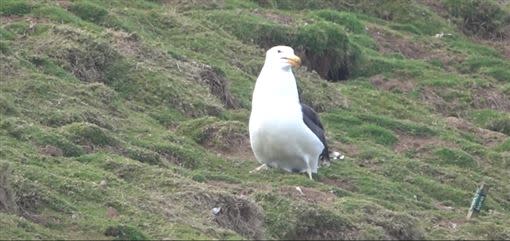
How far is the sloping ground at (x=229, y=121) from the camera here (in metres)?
13.0

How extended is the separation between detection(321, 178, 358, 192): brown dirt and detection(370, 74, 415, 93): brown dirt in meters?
8.42

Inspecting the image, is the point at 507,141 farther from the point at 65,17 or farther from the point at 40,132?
the point at 40,132

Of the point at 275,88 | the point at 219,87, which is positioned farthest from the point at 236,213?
the point at 219,87

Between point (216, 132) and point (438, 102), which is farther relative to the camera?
point (438, 102)

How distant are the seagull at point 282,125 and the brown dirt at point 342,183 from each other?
222mm

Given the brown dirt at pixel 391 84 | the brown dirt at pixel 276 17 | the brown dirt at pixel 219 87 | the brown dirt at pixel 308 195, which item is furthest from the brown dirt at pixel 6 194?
the brown dirt at pixel 276 17

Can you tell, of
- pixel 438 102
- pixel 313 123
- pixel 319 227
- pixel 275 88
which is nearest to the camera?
pixel 319 227

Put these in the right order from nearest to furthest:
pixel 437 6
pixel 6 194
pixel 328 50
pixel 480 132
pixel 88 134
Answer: pixel 6 194, pixel 88 134, pixel 480 132, pixel 328 50, pixel 437 6

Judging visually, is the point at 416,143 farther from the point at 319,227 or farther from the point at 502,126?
the point at 319,227

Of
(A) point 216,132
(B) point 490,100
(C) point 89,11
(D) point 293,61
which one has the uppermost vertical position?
(D) point 293,61

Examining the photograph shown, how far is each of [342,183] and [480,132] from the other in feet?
20.3

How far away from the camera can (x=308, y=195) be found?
1438cm

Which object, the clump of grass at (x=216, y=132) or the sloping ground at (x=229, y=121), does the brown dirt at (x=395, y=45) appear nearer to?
the sloping ground at (x=229, y=121)

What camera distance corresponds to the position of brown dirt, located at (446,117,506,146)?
21.7 meters
